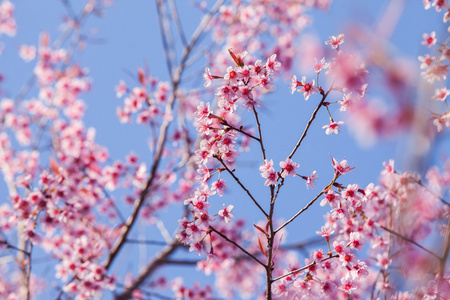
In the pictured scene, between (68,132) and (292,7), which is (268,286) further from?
(292,7)

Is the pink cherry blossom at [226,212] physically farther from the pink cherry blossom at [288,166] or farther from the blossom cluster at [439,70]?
the blossom cluster at [439,70]

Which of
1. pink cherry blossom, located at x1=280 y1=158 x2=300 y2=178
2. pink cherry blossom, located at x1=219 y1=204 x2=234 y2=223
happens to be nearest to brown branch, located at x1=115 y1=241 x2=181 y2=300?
pink cherry blossom, located at x1=219 y1=204 x2=234 y2=223

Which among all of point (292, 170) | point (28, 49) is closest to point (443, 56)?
point (292, 170)

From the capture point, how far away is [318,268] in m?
2.70

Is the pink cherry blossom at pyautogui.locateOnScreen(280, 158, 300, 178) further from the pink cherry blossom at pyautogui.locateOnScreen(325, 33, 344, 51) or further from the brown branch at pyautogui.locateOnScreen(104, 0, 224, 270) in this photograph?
the brown branch at pyautogui.locateOnScreen(104, 0, 224, 270)

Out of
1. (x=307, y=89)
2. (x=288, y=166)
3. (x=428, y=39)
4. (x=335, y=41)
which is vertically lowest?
(x=288, y=166)

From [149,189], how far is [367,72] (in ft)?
12.4

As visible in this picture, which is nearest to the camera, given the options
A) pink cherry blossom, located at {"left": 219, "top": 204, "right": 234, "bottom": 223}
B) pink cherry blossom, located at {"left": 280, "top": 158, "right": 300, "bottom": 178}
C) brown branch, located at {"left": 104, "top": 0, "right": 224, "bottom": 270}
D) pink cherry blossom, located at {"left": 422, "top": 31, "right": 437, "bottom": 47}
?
pink cherry blossom, located at {"left": 280, "top": 158, "right": 300, "bottom": 178}

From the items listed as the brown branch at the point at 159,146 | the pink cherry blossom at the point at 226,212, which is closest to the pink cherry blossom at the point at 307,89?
the pink cherry blossom at the point at 226,212

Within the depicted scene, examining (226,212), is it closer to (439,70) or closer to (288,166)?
(288,166)

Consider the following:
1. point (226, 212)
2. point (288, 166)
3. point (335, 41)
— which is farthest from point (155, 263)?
point (335, 41)

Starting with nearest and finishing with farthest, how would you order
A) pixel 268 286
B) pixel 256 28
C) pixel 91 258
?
1. pixel 268 286
2. pixel 91 258
3. pixel 256 28

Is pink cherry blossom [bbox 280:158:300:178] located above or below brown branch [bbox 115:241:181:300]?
below

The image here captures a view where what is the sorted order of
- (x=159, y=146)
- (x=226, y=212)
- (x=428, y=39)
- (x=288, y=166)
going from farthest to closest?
(x=159, y=146)
(x=428, y=39)
(x=226, y=212)
(x=288, y=166)
